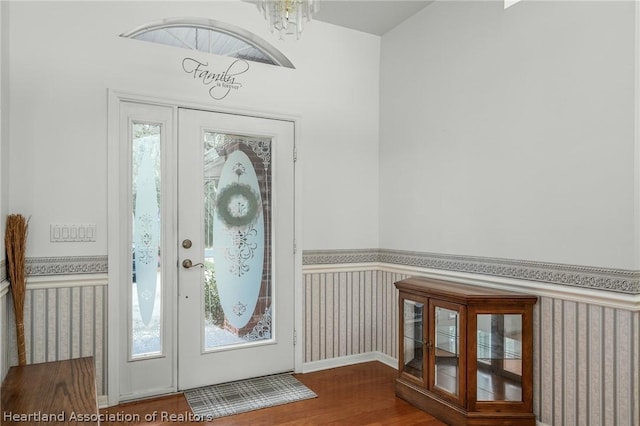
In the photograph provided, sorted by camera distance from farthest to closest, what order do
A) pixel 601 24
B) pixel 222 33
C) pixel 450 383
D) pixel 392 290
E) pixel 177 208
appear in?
pixel 392 290, pixel 222 33, pixel 177 208, pixel 450 383, pixel 601 24

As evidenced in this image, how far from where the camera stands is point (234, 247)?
3438mm

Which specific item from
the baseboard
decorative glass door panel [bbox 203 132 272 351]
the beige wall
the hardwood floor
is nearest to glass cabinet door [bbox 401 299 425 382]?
the hardwood floor

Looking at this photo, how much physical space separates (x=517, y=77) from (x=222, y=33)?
2.22 metres

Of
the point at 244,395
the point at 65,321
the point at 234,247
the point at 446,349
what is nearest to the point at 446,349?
the point at 446,349

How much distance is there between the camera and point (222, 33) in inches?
135

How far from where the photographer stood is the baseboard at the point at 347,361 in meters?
3.71

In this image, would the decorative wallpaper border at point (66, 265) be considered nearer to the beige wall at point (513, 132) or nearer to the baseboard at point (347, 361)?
the baseboard at point (347, 361)

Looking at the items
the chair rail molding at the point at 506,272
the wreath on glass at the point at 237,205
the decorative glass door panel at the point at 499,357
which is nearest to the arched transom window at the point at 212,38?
the wreath on glass at the point at 237,205

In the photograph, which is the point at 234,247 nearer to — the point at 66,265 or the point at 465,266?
the point at 66,265

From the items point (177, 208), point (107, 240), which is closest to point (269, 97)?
point (177, 208)

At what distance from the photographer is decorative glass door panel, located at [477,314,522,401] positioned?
2.67m

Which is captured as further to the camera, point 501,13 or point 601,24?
point 501,13

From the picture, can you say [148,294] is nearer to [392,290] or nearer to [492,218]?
[392,290]

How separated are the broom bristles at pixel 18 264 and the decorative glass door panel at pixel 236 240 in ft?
3.77
